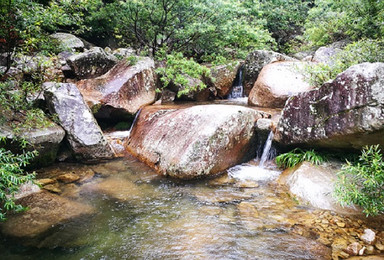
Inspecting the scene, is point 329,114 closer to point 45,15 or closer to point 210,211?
point 210,211

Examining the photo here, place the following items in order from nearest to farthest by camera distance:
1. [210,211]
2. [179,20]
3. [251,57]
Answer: [210,211], [179,20], [251,57]

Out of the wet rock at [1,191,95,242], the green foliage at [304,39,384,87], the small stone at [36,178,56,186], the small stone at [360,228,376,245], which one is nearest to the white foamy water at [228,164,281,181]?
the small stone at [360,228,376,245]

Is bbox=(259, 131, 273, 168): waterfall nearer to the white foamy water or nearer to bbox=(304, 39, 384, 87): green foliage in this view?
the white foamy water

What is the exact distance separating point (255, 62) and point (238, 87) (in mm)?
1535

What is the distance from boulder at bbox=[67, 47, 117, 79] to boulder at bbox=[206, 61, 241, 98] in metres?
4.84

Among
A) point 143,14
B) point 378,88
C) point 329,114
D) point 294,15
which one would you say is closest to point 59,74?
point 143,14

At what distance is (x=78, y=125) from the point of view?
23.9 ft

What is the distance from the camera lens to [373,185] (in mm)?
3787

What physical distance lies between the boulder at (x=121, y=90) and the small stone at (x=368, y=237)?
26.0 feet

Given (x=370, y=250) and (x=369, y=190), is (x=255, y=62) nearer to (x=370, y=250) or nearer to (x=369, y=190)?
(x=369, y=190)

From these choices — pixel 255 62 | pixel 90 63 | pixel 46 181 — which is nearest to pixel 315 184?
pixel 46 181

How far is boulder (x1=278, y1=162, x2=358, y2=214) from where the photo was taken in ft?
15.7

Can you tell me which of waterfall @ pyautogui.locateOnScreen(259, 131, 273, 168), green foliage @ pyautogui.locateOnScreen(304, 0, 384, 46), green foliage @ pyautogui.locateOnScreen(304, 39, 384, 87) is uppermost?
green foliage @ pyautogui.locateOnScreen(304, 0, 384, 46)

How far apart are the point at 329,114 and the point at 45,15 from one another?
6201 mm
